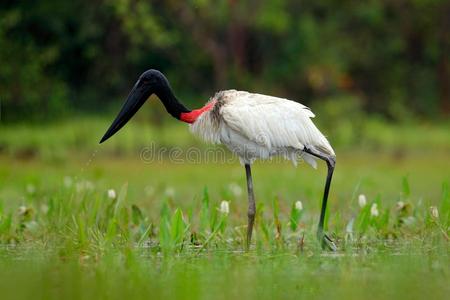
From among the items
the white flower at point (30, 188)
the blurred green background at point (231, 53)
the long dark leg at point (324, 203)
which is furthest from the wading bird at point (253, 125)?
the blurred green background at point (231, 53)

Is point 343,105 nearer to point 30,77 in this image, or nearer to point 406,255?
point 30,77

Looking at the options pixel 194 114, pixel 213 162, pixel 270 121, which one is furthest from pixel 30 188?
pixel 213 162

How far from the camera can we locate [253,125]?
758 centimetres

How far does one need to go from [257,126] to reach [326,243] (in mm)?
1033

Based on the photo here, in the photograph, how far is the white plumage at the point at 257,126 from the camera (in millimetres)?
7609

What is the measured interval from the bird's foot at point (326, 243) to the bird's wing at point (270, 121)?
2.39ft

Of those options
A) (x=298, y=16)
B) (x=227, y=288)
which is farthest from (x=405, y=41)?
(x=227, y=288)

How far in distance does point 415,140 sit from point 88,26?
6.82 meters

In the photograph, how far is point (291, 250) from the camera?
7305 millimetres

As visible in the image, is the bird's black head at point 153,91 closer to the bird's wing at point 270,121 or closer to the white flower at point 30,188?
the bird's wing at point 270,121

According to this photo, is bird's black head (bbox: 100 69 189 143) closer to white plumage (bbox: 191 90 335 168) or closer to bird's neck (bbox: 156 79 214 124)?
bird's neck (bbox: 156 79 214 124)

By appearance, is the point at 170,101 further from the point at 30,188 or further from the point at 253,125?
the point at 30,188

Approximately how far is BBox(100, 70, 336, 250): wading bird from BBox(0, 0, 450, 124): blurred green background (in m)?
9.84

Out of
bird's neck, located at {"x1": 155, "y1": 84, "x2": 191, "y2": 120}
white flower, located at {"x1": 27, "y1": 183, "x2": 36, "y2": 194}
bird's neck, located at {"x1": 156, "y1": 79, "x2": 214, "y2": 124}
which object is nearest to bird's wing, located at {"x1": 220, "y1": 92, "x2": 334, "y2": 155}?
bird's neck, located at {"x1": 156, "y1": 79, "x2": 214, "y2": 124}
